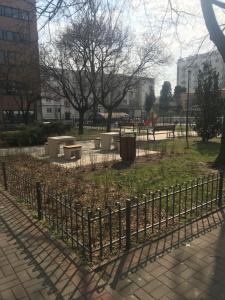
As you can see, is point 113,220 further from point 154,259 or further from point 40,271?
point 40,271

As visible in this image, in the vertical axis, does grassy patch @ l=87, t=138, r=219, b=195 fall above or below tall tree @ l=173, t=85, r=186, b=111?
below

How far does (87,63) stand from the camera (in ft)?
74.4

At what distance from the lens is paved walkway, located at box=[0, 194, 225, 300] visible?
10.0 ft

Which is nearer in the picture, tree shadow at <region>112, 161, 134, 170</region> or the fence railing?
the fence railing

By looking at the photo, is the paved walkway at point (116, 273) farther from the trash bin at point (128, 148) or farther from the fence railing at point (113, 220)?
the trash bin at point (128, 148)

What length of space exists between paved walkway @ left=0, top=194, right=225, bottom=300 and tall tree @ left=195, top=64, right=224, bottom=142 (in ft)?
43.1

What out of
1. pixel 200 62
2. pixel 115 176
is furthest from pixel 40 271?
pixel 200 62

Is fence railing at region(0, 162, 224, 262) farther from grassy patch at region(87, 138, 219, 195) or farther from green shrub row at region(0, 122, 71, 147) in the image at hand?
green shrub row at region(0, 122, 71, 147)

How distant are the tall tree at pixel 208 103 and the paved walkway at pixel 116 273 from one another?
517 inches

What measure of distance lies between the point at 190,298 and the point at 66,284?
1337mm

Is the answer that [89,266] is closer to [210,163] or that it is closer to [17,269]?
[17,269]

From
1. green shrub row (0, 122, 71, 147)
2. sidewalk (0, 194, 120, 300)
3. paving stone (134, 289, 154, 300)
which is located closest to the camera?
paving stone (134, 289, 154, 300)

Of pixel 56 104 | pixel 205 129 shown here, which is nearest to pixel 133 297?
pixel 205 129

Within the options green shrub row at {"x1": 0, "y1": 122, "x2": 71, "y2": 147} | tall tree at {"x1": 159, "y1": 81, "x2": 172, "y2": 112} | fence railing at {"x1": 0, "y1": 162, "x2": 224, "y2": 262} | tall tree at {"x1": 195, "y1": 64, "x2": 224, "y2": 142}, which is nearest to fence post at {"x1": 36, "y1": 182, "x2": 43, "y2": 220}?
fence railing at {"x1": 0, "y1": 162, "x2": 224, "y2": 262}
